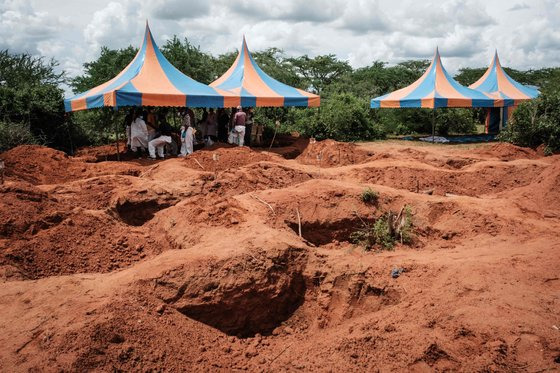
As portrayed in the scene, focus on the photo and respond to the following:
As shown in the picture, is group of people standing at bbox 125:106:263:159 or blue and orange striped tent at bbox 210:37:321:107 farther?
blue and orange striped tent at bbox 210:37:321:107

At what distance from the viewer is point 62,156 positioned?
1260 cm

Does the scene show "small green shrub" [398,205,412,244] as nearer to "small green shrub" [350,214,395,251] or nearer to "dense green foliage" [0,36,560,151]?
"small green shrub" [350,214,395,251]

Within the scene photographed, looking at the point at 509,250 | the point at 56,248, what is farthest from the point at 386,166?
the point at 56,248

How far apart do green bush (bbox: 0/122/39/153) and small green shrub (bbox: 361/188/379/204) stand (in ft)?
36.8

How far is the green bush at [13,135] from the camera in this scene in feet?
45.2

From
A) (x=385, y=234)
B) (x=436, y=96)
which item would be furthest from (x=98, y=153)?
(x=436, y=96)

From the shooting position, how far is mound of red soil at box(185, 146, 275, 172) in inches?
467

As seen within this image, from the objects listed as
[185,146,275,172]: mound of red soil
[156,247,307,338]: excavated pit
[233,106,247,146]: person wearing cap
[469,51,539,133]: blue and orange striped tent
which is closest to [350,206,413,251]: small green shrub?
[156,247,307,338]: excavated pit

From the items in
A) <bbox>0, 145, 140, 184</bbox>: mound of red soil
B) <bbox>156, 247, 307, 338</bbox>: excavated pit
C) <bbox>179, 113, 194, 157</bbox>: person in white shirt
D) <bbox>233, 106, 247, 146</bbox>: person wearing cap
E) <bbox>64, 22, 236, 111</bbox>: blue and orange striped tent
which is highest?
<bbox>64, 22, 236, 111</bbox>: blue and orange striped tent

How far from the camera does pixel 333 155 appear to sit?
45.5 feet

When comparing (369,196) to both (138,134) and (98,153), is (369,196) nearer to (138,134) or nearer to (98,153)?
(138,134)

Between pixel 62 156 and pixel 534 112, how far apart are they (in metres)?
14.6

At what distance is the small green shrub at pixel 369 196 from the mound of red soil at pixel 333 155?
571 centimetres

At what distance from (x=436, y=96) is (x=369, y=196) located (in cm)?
1222
